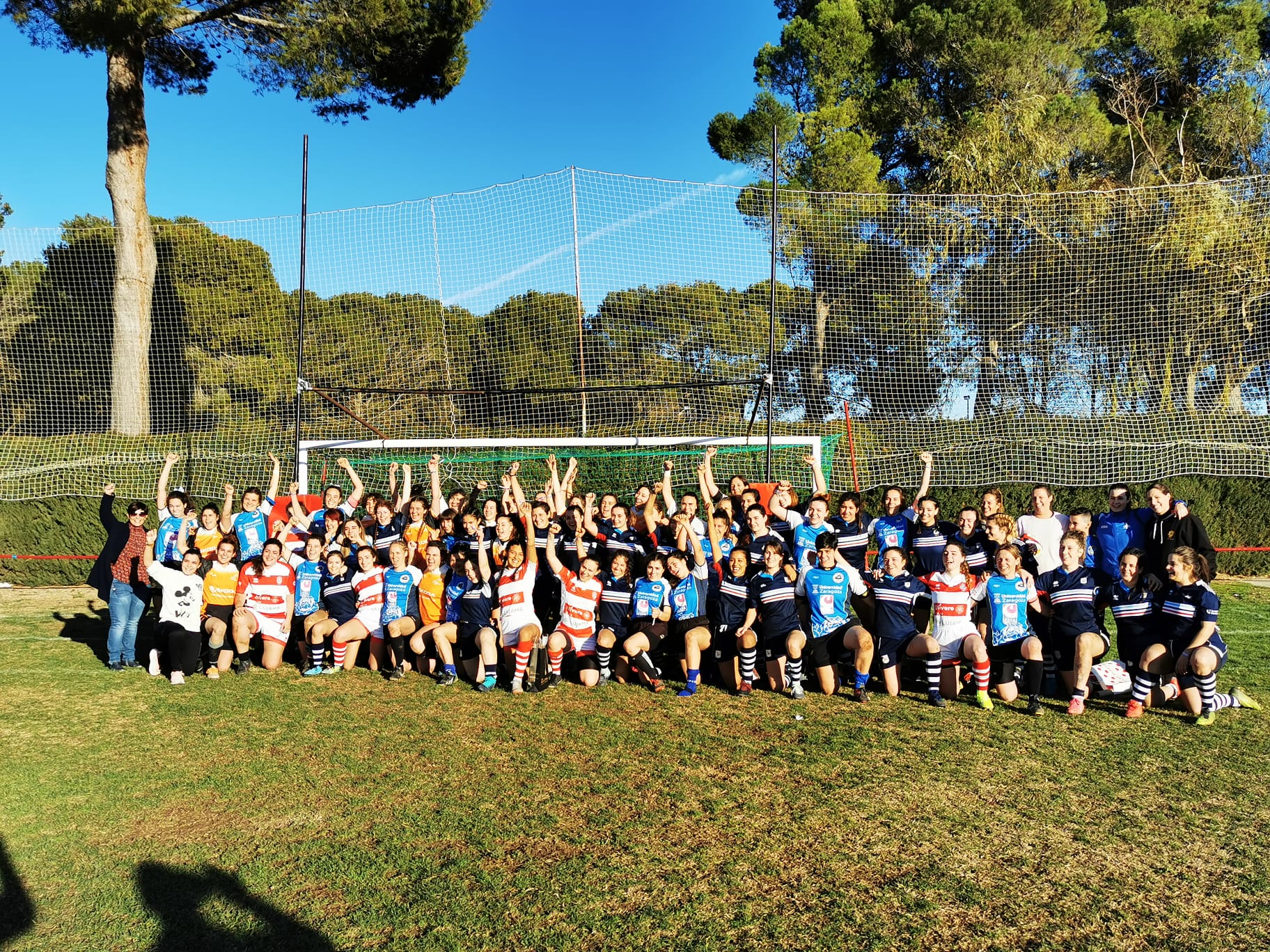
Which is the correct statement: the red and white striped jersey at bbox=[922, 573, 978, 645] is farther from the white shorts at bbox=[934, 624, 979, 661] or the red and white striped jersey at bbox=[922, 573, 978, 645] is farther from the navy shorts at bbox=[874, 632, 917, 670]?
the navy shorts at bbox=[874, 632, 917, 670]

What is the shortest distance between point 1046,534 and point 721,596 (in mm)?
2662

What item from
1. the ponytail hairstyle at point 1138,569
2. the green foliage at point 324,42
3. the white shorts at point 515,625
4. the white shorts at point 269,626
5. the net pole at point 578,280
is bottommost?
the white shorts at point 269,626

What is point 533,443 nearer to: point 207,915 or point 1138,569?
point 1138,569

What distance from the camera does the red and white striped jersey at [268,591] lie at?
6.95 meters

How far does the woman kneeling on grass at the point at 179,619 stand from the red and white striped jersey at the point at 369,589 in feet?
3.86

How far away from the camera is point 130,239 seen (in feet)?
42.7

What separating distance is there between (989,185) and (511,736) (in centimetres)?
1422

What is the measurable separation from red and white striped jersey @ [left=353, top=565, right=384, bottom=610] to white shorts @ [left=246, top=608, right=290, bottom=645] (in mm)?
654

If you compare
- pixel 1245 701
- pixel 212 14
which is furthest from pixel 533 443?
pixel 212 14

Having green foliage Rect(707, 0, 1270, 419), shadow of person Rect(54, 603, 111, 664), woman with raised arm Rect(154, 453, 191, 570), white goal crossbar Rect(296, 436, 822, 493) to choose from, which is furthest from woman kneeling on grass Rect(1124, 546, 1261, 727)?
shadow of person Rect(54, 603, 111, 664)

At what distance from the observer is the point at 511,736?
16.9 feet

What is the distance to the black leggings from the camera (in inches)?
258

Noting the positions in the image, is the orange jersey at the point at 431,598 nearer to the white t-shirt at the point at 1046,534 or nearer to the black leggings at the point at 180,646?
the black leggings at the point at 180,646

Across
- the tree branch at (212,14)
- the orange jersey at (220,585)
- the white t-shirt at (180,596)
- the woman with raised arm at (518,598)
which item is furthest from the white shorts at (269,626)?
the tree branch at (212,14)
